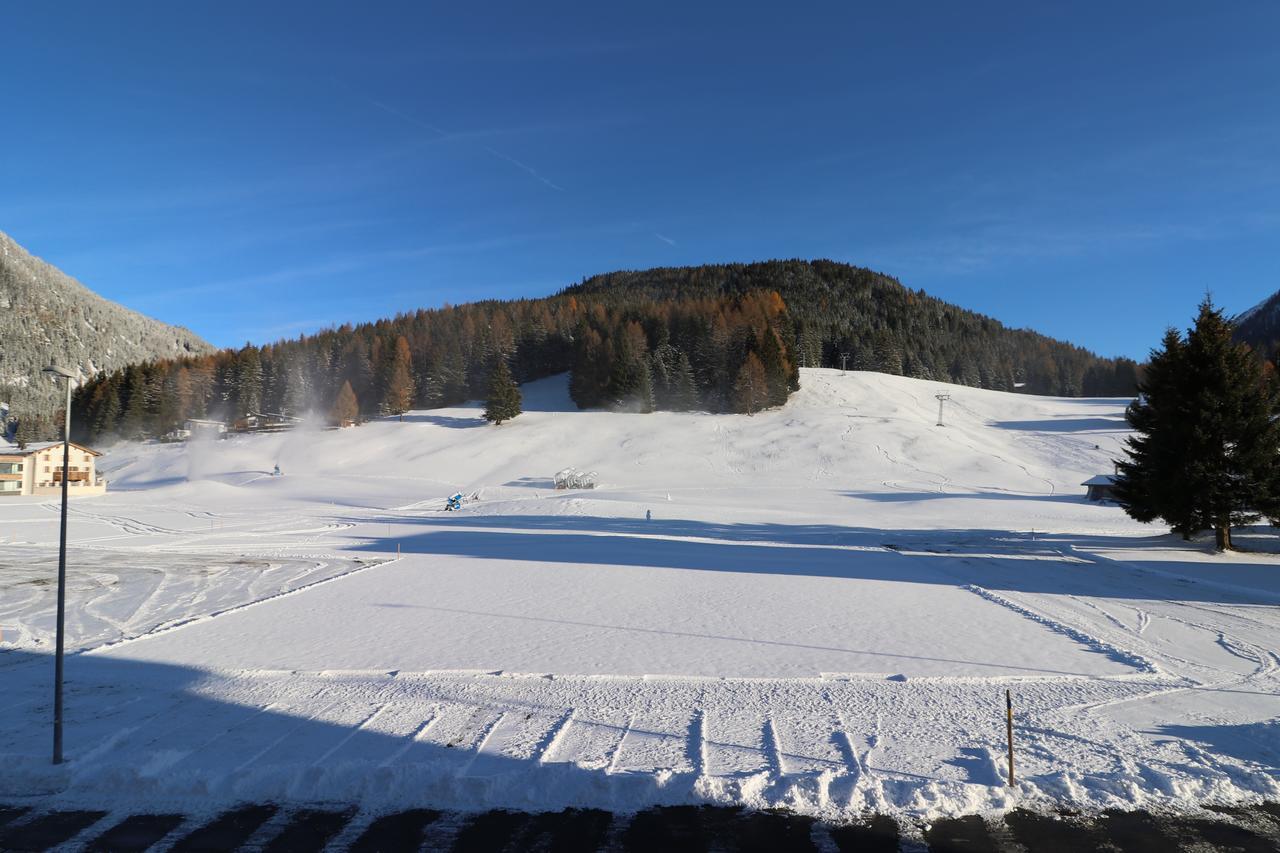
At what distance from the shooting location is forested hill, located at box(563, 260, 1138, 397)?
118938 millimetres

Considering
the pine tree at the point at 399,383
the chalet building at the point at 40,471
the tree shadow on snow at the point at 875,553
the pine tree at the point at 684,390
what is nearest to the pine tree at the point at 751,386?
the pine tree at the point at 684,390

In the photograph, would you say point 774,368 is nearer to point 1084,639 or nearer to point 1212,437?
point 1212,437

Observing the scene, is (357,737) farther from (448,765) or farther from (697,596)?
(697,596)

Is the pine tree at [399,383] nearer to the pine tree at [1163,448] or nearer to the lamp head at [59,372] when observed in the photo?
the pine tree at [1163,448]

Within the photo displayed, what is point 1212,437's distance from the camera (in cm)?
2273

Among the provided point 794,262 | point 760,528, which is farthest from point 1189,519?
point 794,262

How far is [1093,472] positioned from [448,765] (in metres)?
67.7

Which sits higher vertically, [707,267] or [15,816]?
[707,267]

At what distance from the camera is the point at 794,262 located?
7505 inches

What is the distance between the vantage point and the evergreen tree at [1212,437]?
2225cm

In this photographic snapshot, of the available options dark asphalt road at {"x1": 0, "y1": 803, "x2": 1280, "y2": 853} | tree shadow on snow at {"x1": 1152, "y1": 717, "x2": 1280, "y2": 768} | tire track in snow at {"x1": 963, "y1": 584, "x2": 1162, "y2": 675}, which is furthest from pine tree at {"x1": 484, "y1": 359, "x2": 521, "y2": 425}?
tree shadow on snow at {"x1": 1152, "y1": 717, "x2": 1280, "y2": 768}

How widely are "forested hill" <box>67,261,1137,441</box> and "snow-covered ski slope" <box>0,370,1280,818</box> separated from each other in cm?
5178

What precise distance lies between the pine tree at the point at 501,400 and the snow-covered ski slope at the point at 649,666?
4313 cm

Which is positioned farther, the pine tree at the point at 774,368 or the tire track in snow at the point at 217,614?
the pine tree at the point at 774,368
